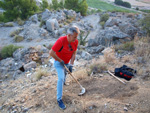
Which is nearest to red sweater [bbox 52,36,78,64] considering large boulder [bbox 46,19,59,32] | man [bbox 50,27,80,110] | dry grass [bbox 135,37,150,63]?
man [bbox 50,27,80,110]

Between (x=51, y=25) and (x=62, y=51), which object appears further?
(x=51, y=25)

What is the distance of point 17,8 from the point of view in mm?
19344

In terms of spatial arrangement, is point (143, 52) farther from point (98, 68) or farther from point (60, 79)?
point (60, 79)

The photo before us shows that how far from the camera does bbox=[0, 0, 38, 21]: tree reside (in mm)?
18719

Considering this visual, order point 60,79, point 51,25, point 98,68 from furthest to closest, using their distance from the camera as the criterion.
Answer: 1. point 51,25
2. point 98,68
3. point 60,79

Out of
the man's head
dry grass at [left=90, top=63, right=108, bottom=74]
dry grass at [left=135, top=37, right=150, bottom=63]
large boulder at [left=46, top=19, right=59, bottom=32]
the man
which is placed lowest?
large boulder at [left=46, top=19, right=59, bottom=32]

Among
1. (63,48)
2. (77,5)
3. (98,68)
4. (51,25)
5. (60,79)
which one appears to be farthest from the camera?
(77,5)

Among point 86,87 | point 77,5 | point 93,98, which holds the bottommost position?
point 86,87

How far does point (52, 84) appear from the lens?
13.4 ft

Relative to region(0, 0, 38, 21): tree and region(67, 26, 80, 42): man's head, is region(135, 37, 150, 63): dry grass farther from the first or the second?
region(0, 0, 38, 21): tree

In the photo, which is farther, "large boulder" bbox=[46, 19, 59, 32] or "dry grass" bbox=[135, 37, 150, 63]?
"large boulder" bbox=[46, 19, 59, 32]

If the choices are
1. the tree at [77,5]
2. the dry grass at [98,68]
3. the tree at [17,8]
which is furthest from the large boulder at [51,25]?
the dry grass at [98,68]

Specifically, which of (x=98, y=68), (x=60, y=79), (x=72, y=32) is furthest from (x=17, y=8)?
(x=60, y=79)

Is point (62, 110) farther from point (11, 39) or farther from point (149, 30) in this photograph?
point (11, 39)
